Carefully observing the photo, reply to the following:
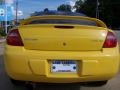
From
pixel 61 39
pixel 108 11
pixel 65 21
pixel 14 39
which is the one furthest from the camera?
pixel 108 11

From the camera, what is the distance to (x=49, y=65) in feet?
20.7

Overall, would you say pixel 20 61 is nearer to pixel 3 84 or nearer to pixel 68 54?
pixel 68 54

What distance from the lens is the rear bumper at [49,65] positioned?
6293 millimetres

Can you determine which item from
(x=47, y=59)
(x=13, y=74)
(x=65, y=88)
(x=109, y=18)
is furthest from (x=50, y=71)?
(x=109, y=18)

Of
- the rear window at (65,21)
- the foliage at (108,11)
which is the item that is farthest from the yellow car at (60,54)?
the foliage at (108,11)

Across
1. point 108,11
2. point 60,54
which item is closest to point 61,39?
point 60,54

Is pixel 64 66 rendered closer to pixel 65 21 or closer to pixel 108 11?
pixel 65 21

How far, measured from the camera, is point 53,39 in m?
6.44

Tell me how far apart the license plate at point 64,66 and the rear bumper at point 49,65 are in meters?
0.05

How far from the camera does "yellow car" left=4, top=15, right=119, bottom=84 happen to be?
6.31 meters

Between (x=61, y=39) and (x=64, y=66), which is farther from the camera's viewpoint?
(x=61, y=39)

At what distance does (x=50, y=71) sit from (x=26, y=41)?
24.6 inches

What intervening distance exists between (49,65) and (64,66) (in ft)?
0.75

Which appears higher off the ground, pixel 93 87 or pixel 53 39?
pixel 53 39
